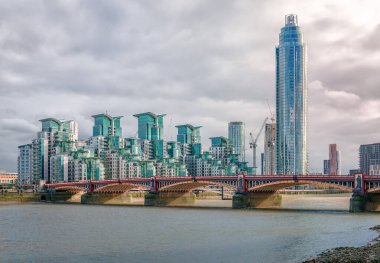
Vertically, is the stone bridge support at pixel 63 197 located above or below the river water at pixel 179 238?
below

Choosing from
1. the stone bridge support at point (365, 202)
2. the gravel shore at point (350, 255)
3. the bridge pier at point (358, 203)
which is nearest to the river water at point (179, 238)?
the gravel shore at point (350, 255)

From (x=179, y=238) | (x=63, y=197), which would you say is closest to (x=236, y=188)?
(x=179, y=238)

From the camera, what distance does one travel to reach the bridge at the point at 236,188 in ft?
364

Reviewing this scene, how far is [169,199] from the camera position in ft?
495

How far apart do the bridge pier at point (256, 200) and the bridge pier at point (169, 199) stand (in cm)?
2706

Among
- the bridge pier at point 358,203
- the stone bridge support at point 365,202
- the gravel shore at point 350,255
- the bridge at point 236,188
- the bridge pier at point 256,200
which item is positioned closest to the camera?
the gravel shore at point 350,255

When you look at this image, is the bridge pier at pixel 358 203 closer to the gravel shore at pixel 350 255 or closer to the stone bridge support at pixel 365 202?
the stone bridge support at pixel 365 202

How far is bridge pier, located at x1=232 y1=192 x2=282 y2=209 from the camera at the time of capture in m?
128

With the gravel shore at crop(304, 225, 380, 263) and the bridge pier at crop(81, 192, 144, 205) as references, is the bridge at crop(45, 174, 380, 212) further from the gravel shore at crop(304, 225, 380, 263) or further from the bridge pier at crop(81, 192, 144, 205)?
the gravel shore at crop(304, 225, 380, 263)

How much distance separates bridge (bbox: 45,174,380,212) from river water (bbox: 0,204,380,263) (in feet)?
48.2

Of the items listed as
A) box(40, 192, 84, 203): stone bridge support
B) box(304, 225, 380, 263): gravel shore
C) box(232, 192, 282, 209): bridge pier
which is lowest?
box(40, 192, 84, 203): stone bridge support

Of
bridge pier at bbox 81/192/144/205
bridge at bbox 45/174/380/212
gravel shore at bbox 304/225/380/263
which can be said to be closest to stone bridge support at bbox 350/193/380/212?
bridge at bbox 45/174/380/212

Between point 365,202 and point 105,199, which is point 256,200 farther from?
point 105,199

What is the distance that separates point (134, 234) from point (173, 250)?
16.7 m
